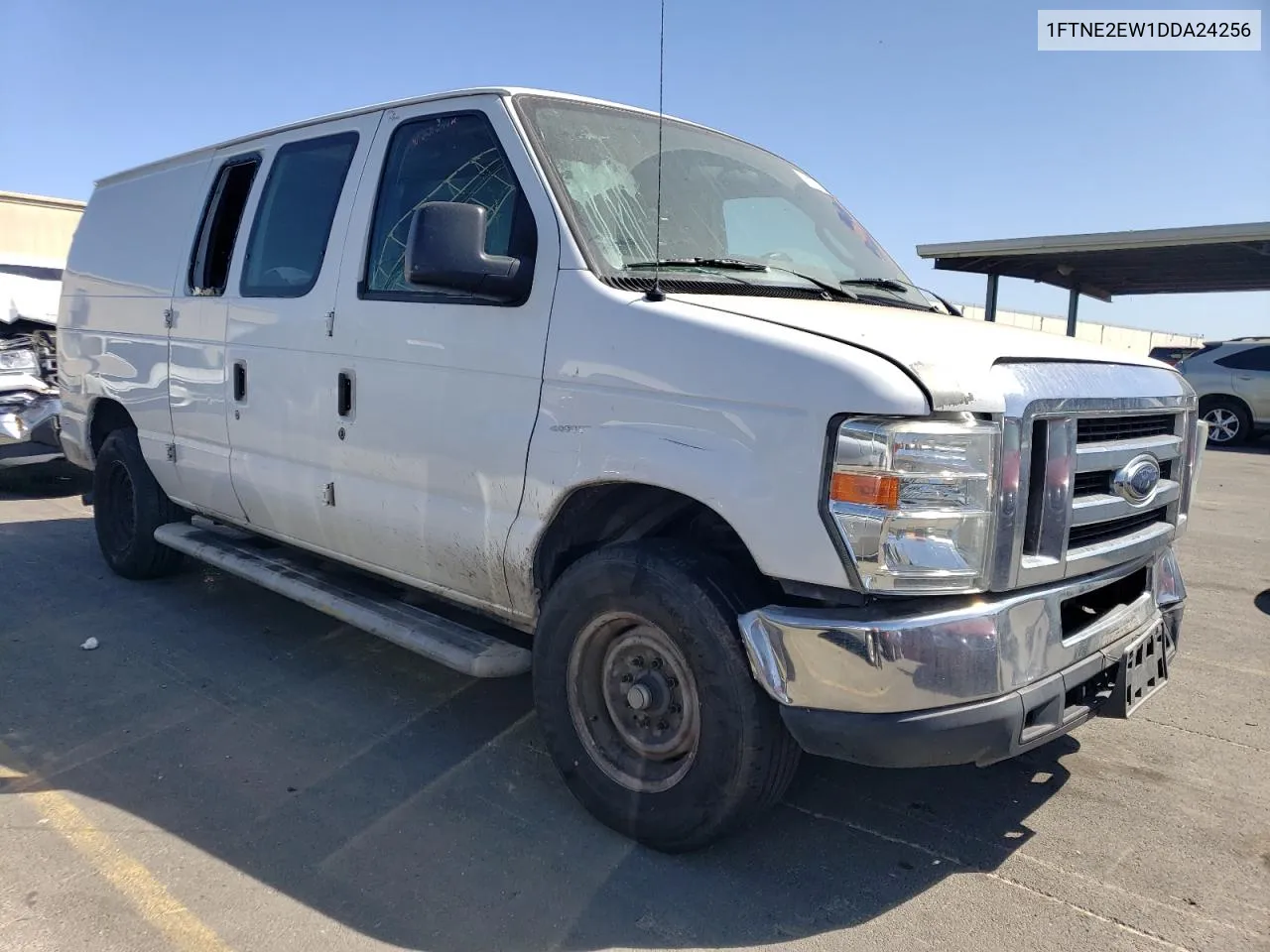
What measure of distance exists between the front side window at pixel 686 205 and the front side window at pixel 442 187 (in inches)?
6.6

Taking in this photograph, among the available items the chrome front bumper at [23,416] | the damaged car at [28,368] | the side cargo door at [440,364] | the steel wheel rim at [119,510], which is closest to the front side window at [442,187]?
the side cargo door at [440,364]

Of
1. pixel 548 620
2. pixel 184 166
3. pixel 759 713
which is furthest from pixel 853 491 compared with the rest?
pixel 184 166

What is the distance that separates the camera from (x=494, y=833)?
119 inches

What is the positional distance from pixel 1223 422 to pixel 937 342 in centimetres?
1511

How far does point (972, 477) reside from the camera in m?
2.37

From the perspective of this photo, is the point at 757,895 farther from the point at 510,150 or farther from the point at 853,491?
the point at 510,150

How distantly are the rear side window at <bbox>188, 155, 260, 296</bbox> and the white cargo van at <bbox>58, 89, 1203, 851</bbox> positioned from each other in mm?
176

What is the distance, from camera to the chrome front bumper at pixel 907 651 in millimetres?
2365

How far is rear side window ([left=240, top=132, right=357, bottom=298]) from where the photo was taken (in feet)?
13.1

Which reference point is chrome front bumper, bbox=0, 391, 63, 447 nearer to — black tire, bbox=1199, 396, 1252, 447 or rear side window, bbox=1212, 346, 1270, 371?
black tire, bbox=1199, 396, 1252, 447

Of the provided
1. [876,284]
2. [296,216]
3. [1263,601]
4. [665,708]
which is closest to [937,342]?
[876,284]

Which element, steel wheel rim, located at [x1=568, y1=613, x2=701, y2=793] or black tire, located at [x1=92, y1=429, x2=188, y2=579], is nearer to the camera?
steel wheel rim, located at [x1=568, y1=613, x2=701, y2=793]

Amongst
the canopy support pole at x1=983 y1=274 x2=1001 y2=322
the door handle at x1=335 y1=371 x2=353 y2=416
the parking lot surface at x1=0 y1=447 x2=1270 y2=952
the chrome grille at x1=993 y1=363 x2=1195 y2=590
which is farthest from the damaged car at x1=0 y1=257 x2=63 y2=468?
the canopy support pole at x1=983 y1=274 x2=1001 y2=322

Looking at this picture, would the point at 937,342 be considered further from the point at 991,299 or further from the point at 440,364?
the point at 991,299
